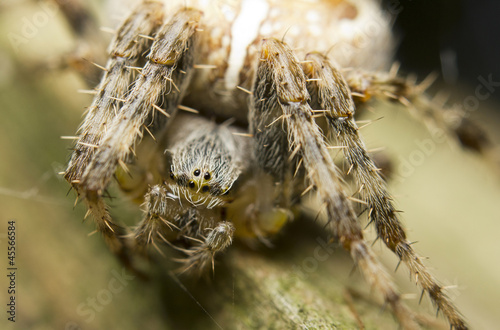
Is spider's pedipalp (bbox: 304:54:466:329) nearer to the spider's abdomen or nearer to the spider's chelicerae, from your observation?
the spider's chelicerae

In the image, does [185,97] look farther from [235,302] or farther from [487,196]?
[487,196]

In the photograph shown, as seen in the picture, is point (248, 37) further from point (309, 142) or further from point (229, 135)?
point (309, 142)

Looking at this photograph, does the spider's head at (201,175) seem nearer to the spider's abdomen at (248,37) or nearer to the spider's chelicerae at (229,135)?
the spider's chelicerae at (229,135)

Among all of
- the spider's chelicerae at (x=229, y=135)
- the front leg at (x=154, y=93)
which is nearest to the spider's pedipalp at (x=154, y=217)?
the spider's chelicerae at (x=229, y=135)

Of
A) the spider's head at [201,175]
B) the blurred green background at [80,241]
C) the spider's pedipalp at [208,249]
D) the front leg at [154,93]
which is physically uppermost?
the front leg at [154,93]

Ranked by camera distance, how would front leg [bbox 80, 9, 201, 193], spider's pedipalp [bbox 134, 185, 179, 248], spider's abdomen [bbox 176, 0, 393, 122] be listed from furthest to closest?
1. spider's abdomen [bbox 176, 0, 393, 122]
2. spider's pedipalp [bbox 134, 185, 179, 248]
3. front leg [bbox 80, 9, 201, 193]

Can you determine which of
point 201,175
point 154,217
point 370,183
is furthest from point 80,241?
point 370,183

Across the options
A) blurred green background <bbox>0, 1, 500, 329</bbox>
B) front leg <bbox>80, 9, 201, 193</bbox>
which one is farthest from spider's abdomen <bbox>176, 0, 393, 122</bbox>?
blurred green background <bbox>0, 1, 500, 329</bbox>
